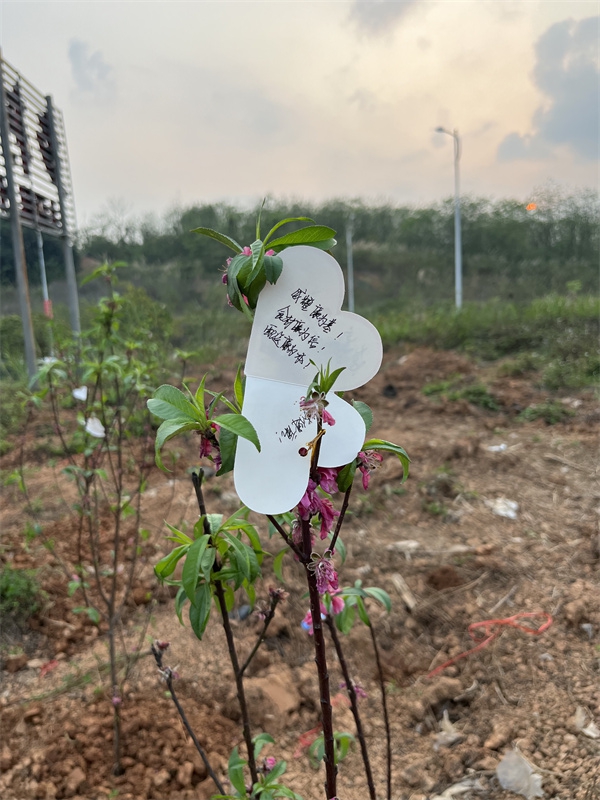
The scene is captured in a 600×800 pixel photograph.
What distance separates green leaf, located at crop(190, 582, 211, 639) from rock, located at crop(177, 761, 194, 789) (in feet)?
3.02

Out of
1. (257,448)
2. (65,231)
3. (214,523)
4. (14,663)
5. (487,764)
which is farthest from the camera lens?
(65,231)

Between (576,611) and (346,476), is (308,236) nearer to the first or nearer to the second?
(346,476)

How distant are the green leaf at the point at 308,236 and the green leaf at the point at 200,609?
441 millimetres

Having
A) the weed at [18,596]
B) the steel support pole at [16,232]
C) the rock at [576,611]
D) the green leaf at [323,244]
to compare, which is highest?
the steel support pole at [16,232]

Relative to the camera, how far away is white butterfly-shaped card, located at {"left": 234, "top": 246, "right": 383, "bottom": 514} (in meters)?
0.56

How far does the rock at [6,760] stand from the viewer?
138 cm

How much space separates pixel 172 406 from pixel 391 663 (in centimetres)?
156

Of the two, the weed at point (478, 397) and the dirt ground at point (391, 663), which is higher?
the weed at point (478, 397)

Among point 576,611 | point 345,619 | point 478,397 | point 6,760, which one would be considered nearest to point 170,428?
point 345,619

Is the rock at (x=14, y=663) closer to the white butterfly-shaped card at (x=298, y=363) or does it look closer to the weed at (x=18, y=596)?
the weed at (x=18, y=596)

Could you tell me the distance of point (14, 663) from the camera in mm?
1811

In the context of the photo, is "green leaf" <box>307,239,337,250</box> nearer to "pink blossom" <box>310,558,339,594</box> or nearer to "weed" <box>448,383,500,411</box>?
"pink blossom" <box>310,558,339,594</box>

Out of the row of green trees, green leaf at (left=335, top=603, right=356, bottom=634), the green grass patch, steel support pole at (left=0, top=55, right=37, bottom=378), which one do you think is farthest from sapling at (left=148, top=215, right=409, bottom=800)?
the row of green trees

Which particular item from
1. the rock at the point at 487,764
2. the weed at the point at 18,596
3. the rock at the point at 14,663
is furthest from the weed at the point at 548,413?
the rock at the point at 14,663
